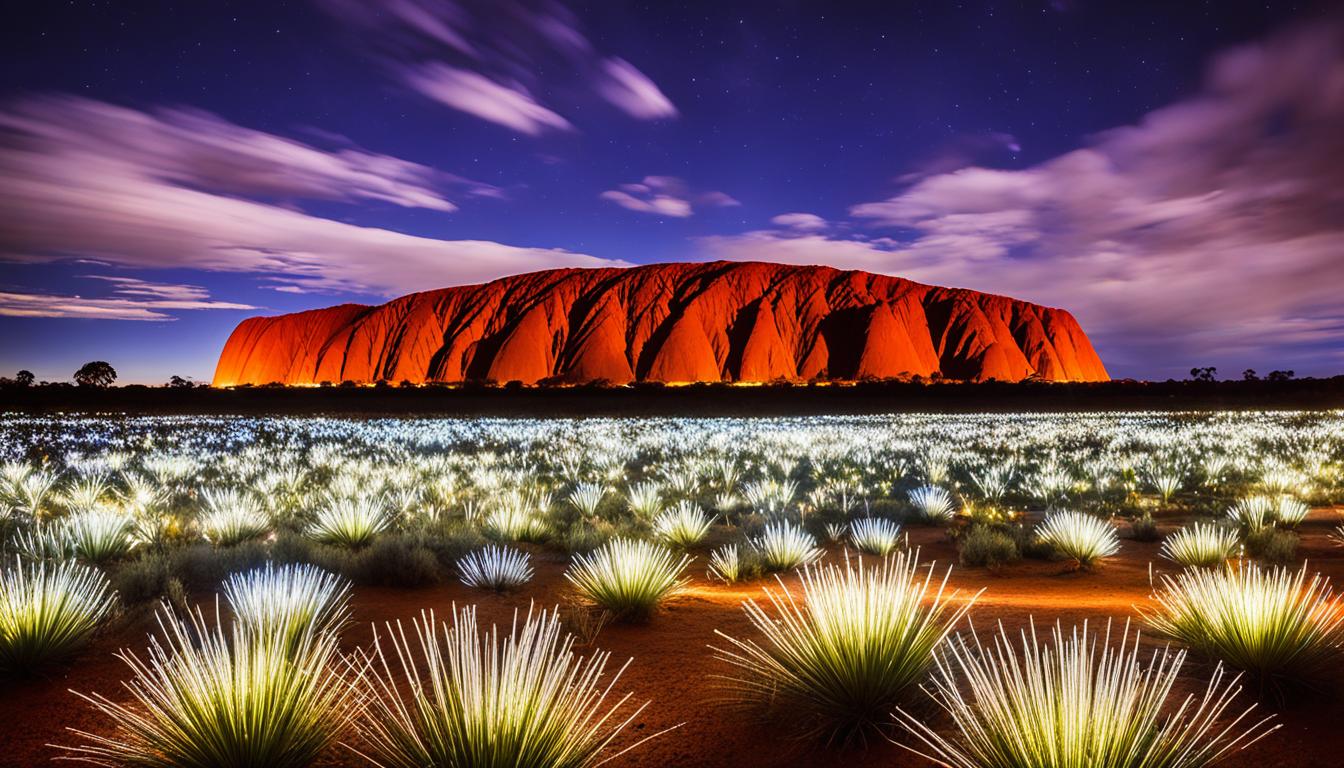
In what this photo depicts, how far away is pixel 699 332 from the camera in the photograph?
103625mm

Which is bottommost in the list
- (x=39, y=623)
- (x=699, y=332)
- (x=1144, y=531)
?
(x=1144, y=531)

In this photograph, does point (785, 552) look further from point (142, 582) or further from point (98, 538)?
point (98, 538)

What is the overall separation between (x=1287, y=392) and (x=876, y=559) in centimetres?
6691

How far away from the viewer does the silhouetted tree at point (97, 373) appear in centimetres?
10944

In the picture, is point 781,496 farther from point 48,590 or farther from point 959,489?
point 48,590

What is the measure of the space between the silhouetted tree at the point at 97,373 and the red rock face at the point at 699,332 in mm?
25333

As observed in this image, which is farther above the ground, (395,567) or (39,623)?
(39,623)

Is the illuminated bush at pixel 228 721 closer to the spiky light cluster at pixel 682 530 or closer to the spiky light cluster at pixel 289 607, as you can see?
the spiky light cluster at pixel 289 607

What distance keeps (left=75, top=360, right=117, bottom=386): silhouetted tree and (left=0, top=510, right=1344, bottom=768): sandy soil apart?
5291 inches

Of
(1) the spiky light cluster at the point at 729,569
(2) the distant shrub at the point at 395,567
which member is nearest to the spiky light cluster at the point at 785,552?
(1) the spiky light cluster at the point at 729,569

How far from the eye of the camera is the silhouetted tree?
109438 millimetres

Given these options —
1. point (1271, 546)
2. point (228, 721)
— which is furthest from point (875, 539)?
point (228, 721)

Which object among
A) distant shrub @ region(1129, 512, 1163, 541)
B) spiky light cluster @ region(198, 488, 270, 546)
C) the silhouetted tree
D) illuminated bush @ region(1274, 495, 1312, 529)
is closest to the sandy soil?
distant shrub @ region(1129, 512, 1163, 541)

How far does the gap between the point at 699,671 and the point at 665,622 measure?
1046 mm
